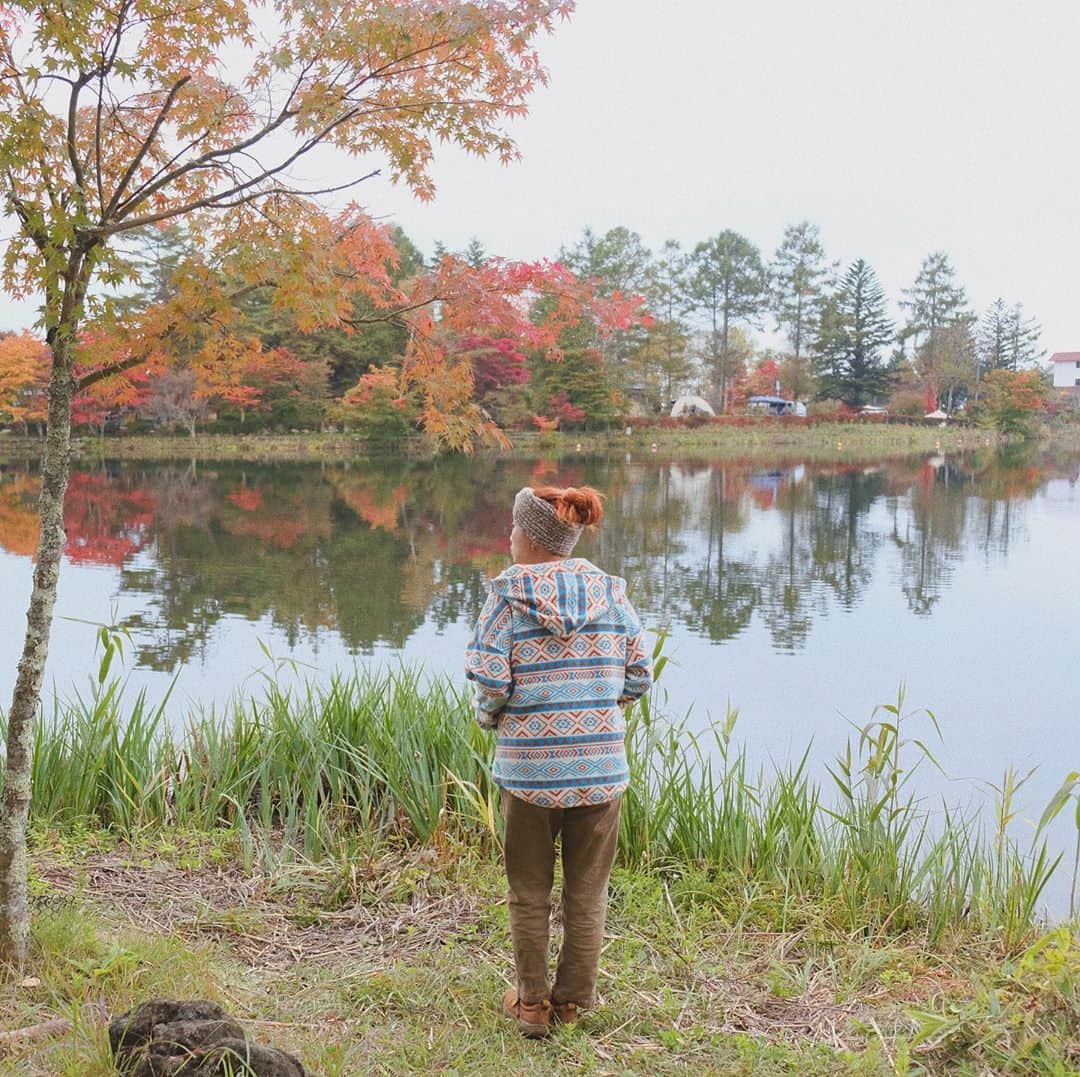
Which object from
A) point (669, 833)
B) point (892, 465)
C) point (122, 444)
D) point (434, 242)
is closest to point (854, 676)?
point (669, 833)

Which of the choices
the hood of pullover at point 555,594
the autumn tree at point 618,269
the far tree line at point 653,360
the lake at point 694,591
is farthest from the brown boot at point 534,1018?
the autumn tree at point 618,269

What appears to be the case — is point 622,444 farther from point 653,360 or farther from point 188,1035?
point 188,1035

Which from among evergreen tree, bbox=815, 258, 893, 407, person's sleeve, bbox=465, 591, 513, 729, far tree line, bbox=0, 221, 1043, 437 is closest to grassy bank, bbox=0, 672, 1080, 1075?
person's sleeve, bbox=465, 591, 513, 729

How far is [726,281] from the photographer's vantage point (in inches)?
2066

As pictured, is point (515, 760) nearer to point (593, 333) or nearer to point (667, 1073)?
point (667, 1073)

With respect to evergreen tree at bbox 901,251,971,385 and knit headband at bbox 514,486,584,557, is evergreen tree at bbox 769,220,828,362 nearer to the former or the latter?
evergreen tree at bbox 901,251,971,385

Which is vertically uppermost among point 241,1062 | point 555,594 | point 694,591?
point 555,594

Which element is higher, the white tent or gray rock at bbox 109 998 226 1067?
the white tent

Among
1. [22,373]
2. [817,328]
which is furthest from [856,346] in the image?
[22,373]

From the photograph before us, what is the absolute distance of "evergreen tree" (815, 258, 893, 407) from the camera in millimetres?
52656

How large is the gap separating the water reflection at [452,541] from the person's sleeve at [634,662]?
7.33 metres

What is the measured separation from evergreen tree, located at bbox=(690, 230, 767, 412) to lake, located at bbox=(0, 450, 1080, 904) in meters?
28.5

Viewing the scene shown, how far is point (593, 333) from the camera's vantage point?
3778 centimetres

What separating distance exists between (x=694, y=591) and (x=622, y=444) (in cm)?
3124
